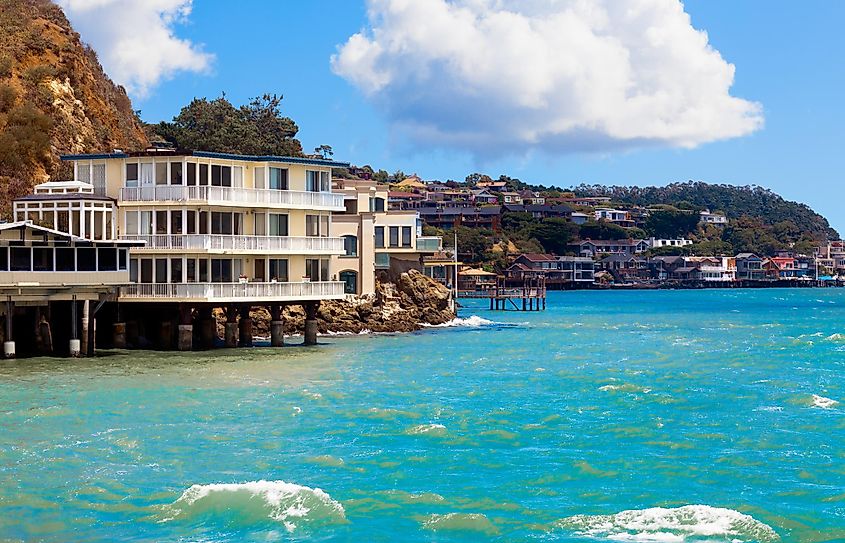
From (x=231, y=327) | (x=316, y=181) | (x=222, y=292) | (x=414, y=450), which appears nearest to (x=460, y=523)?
(x=414, y=450)

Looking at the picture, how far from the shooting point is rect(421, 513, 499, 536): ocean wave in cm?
2225

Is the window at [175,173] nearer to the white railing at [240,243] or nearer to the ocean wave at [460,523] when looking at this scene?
the white railing at [240,243]

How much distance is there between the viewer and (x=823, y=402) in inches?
1535

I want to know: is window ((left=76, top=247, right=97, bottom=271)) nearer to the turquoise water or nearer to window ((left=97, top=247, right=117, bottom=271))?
window ((left=97, top=247, right=117, bottom=271))

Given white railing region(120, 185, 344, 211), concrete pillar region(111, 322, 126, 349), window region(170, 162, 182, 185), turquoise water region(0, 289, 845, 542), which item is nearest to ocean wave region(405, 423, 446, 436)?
turquoise water region(0, 289, 845, 542)

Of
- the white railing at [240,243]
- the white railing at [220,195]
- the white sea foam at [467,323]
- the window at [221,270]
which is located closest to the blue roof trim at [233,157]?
the white railing at [220,195]

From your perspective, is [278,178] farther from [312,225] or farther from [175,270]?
[175,270]

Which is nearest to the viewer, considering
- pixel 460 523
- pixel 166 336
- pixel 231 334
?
pixel 460 523

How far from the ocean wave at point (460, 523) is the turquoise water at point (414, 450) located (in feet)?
0.19

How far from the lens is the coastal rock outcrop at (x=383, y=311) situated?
69438 mm

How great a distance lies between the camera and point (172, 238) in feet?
178

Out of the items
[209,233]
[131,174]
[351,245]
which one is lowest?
[351,245]

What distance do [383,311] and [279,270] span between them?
1609 cm

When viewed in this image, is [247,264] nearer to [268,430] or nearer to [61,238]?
[61,238]
